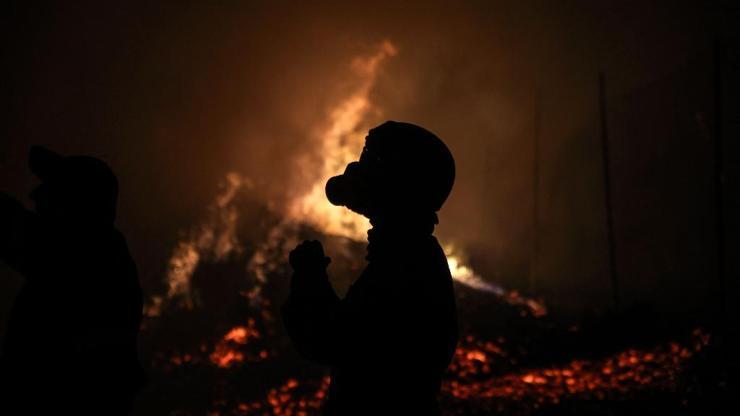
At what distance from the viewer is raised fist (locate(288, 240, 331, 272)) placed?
6.64 ft

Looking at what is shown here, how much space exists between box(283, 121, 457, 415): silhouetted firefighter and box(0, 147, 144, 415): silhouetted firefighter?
1.03 meters

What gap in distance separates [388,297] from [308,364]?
11.7 m

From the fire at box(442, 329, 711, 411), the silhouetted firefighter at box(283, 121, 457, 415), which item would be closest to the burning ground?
the fire at box(442, 329, 711, 411)

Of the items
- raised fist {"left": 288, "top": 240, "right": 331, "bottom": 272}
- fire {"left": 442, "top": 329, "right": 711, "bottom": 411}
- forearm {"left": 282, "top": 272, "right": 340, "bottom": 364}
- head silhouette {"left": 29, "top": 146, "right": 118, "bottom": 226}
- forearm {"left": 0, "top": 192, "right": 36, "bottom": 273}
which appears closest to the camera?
forearm {"left": 282, "top": 272, "right": 340, "bottom": 364}

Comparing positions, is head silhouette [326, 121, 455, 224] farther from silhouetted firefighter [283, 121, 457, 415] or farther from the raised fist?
the raised fist

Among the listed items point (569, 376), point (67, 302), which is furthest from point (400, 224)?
point (569, 376)

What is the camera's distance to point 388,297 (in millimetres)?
1924

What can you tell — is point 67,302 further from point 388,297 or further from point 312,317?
point 388,297

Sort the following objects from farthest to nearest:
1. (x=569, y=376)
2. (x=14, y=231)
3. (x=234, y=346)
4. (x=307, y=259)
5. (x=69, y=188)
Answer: (x=234, y=346) → (x=569, y=376) → (x=69, y=188) → (x=14, y=231) → (x=307, y=259)

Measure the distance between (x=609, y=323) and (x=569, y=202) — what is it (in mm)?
18014

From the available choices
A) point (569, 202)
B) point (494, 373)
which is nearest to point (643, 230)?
point (569, 202)

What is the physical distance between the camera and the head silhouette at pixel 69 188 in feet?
7.62

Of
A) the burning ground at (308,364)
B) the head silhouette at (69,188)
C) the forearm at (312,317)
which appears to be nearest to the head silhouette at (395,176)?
the forearm at (312,317)

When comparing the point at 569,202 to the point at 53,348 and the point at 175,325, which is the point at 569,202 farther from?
the point at 53,348
